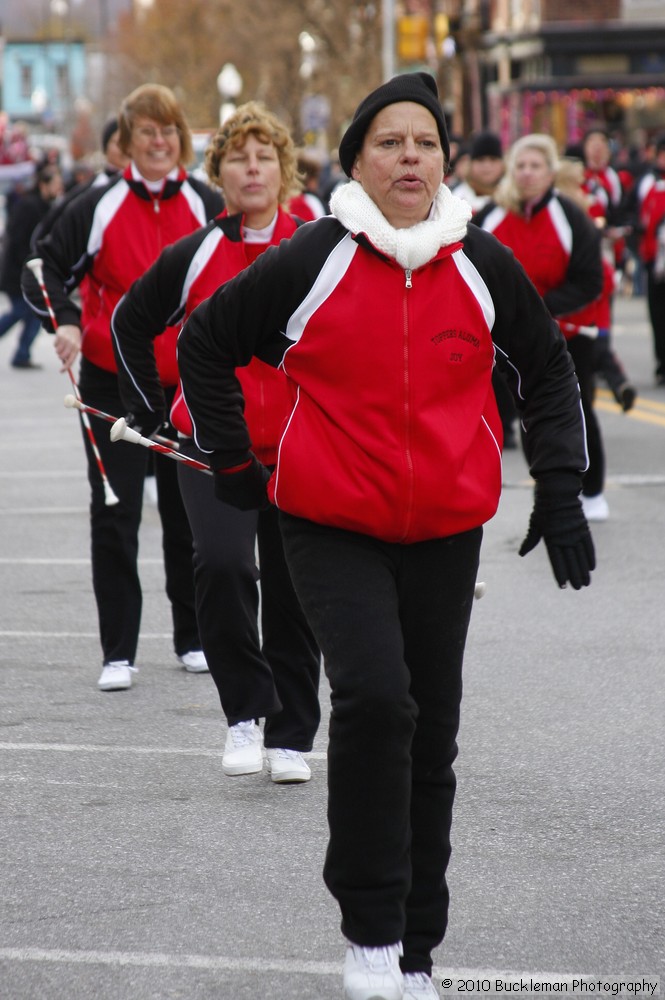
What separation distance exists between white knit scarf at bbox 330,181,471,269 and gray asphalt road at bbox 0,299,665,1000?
1594 mm

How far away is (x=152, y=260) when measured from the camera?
6734 mm

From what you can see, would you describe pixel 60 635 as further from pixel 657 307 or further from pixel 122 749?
pixel 657 307

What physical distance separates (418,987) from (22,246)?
57.0ft

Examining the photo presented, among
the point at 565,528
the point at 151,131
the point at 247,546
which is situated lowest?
the point at 247,546

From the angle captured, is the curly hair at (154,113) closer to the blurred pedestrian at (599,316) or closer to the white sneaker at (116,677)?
the white sneaker at (116,677)

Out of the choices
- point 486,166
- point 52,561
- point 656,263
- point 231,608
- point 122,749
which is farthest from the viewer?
point 656,263

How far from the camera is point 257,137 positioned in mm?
5754

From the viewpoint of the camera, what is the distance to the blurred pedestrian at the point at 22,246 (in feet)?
66.6

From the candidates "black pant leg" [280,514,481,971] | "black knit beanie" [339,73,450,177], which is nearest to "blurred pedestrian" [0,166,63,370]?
"black knit beanie" [339,73,450,177]

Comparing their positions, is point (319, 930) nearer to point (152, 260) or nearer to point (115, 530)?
point (115, 530)

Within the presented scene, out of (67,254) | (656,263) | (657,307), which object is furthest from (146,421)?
(657,307)

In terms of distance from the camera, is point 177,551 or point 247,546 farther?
point 177,551

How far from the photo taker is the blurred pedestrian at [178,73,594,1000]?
379 cm

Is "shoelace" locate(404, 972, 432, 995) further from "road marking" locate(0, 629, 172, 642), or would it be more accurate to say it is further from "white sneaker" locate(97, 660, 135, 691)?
"road marking" locate(0, 629, 172, 642)
